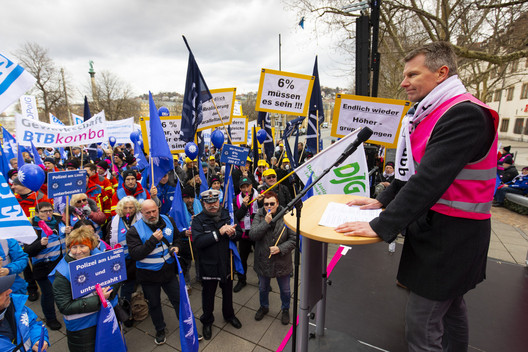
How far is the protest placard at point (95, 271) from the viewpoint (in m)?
2.60

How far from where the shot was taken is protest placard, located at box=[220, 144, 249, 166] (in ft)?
17.0

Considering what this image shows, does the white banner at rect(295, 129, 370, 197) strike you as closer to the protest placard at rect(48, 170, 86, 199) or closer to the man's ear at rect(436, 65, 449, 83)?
the man's ear at rect(436, 65, 449, 83)

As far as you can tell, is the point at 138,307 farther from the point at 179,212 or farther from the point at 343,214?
the point at 343,214

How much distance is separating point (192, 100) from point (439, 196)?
4.35 m

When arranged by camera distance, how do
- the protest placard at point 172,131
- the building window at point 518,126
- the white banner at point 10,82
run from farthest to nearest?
the building window at point 518,126
the protest placard at point 172,131
the white banner at point 10,82

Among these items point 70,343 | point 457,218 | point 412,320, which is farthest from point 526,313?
point 70,343

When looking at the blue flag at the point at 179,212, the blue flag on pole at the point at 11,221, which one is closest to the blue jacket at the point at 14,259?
the blue flag on pole at the point at 11,221

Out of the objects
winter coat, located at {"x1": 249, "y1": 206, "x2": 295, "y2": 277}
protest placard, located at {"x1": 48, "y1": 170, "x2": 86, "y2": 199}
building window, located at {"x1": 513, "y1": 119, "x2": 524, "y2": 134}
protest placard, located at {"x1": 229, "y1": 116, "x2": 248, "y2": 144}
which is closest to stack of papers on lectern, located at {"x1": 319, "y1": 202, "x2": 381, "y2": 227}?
winter coat, located at {"x1": 249, "y1": 206, "x2": 295, "y2": 277}

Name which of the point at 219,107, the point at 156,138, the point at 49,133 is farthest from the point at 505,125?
the point at 49,133

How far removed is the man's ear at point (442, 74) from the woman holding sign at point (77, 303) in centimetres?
346

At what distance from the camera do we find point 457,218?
141 centimetres

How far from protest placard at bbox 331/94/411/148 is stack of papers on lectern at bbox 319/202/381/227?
2.97 m

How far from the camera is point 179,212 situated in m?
4.66

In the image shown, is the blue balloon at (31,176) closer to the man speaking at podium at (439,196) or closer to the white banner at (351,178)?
the white banner at (351,178)
